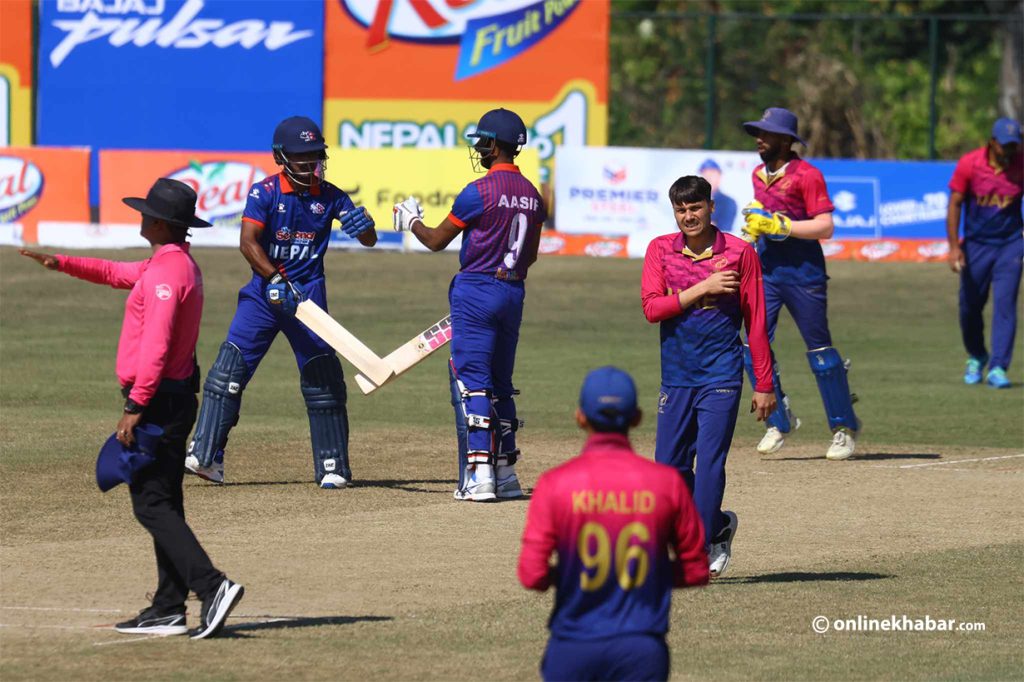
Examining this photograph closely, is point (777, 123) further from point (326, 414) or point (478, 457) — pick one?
point (326, 414)

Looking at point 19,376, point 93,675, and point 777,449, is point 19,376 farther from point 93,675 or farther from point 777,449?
point 93,675

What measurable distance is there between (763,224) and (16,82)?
24.3m

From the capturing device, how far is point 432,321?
22422 mm

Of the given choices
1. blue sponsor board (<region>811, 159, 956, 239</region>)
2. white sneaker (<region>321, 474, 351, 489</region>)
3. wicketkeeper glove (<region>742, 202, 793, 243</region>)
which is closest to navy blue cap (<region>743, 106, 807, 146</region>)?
wicketkeeper glove (<region>742, 202, 793, 243</region>)

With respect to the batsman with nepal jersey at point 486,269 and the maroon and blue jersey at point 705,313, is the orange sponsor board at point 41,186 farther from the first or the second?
the maroon and blue jersey at point 705,313

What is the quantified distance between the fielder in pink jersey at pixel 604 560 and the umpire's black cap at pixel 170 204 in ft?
9.57

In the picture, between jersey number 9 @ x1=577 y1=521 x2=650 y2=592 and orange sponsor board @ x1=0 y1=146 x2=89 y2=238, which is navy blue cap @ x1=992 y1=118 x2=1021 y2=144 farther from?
orange sponsor board @ x1=0 y1=146 x2=89 y2=238

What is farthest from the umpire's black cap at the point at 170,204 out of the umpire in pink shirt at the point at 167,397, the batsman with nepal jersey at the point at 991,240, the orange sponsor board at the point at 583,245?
the orange sponsor board at the point at 583,245

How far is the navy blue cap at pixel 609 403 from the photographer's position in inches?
231

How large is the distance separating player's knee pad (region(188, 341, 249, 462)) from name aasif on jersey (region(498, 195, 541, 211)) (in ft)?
6.40

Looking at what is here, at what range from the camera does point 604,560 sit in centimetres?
575

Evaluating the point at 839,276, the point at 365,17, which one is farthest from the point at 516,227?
the point at 365,17

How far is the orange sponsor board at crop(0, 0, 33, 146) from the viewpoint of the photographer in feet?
112

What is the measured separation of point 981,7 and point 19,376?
3682cm
